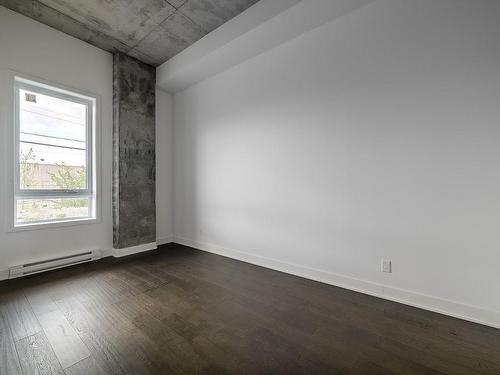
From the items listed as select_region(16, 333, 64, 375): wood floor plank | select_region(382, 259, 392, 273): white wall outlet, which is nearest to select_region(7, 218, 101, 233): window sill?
select_region(16, 333, 64, 375): wood floor plank

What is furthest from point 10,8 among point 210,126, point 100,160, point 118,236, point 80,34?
point 118,236

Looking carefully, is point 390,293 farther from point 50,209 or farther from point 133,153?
point 50,209

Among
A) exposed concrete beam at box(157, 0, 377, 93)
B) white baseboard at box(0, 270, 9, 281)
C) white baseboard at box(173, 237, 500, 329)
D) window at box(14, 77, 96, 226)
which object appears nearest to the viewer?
white baseboard at box(173, 237, 500, 329)

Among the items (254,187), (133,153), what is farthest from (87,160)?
(254,187)

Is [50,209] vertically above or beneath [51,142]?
beneath

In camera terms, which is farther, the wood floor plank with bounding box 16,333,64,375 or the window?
the window

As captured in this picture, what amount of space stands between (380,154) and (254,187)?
177 centimetres

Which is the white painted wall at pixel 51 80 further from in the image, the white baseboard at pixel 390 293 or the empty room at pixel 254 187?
the white baseboard at pixel 390 293

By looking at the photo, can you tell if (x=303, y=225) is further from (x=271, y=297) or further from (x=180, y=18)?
(x=180, y=18)

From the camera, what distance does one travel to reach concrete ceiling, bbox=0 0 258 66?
2.81 m

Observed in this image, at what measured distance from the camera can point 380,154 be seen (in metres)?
2.40

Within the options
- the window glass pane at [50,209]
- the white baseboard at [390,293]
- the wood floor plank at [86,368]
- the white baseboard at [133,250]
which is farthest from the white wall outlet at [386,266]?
the window glass pane at [50,209]

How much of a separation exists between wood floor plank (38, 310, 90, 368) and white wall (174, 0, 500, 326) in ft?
7.32

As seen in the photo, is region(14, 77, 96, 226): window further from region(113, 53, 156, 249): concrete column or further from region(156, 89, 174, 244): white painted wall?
region(156, 89, 174, 244): white painted wall
